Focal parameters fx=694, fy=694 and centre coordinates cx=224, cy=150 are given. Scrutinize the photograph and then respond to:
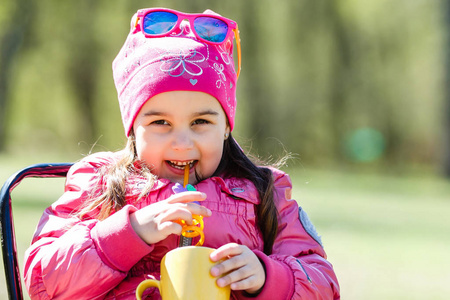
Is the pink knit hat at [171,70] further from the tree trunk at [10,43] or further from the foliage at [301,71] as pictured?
the tree trunk at [10,43]

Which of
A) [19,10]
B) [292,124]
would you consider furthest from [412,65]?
[19,10]

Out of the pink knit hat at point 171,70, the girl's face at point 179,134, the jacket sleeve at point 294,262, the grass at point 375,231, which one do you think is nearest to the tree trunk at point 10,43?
the grass at point 375,231

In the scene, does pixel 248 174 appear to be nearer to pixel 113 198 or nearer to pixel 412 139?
pixel 113 198

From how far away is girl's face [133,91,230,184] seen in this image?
217 centimetres

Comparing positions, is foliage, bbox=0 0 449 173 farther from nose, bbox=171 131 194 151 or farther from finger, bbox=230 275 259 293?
finger, bbox=230 275 259 293

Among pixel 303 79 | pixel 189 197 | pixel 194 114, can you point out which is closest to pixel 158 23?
pixel 194 114

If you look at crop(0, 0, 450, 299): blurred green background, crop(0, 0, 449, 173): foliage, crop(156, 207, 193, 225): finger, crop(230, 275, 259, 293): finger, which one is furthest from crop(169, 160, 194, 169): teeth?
crop(0, 0, 449, 173): foliage

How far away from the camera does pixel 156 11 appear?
90.8 inches

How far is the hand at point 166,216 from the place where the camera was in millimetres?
1840

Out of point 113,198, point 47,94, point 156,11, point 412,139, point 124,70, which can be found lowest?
point 412,139

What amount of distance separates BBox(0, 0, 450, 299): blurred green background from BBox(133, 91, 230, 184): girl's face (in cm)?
1196

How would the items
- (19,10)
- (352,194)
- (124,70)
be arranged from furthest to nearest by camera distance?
(19,10) → (352,194) → (124,70)

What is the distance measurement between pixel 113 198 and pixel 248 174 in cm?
48

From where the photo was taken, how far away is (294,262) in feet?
6.76
